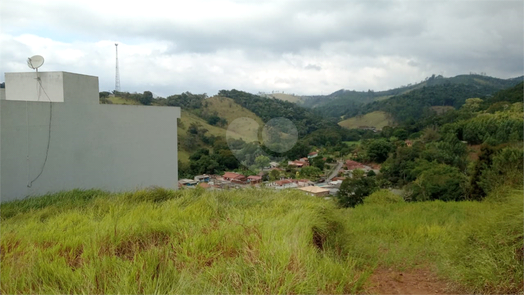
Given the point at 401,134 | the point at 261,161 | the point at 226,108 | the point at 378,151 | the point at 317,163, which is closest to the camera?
the point at 261,161

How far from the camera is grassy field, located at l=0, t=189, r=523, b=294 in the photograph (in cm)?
257

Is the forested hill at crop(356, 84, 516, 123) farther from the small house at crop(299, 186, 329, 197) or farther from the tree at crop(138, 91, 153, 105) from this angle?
the small house at crop(299, 186, 329, 197)

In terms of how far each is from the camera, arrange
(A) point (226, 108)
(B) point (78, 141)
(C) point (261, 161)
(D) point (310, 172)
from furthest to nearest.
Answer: (A) point (226, 108), (D) point (310, 172), (C) point (261, 161), (B) point (78, 141)

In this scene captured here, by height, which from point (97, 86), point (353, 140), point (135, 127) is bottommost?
point (353, 140)

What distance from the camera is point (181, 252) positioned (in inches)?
124

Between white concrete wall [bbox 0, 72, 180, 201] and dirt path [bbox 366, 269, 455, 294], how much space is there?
22.7ft

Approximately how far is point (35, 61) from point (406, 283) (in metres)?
8.50

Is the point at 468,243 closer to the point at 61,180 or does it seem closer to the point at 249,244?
the point at 249,244

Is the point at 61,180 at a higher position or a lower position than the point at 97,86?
lower

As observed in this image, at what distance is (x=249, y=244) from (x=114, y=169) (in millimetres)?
7319

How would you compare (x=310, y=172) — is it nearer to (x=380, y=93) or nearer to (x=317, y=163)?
(x=317, y=163)

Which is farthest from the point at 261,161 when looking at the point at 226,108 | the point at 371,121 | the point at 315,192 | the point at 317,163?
the point at 371,121

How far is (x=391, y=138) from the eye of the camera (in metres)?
57.8

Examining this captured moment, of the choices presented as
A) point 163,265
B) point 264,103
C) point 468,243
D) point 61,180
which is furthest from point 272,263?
point 264,103
